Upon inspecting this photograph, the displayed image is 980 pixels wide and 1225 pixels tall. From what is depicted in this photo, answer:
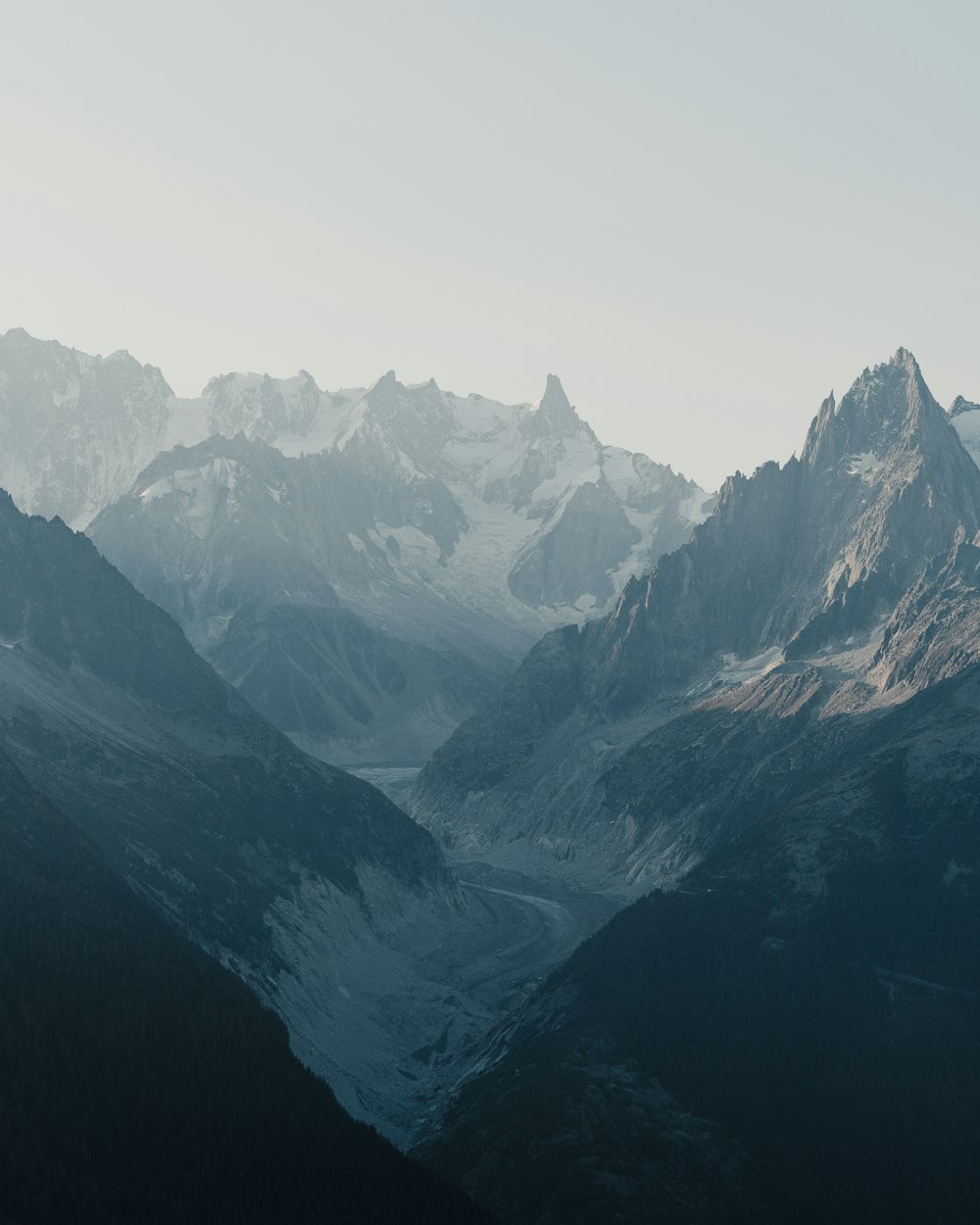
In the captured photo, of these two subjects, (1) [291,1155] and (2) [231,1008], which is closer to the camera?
(1) [291,1155]

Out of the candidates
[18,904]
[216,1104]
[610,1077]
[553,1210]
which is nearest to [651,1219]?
[553,1210]

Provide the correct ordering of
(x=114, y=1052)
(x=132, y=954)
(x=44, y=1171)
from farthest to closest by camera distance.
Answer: (x=132, y=954) → (x=114, y=1052) → (x=44, y=1171)

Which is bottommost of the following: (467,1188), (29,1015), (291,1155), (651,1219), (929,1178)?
(929,1178)

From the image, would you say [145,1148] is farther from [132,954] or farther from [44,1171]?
[132,954]

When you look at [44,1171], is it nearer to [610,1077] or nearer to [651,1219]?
[651,1219]

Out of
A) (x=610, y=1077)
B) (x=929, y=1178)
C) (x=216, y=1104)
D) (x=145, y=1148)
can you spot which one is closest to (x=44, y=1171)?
(x=145, y=1148)

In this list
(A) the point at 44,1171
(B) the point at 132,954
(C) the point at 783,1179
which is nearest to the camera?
(A) the point at 44,1171

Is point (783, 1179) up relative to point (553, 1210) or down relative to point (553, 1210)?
down
